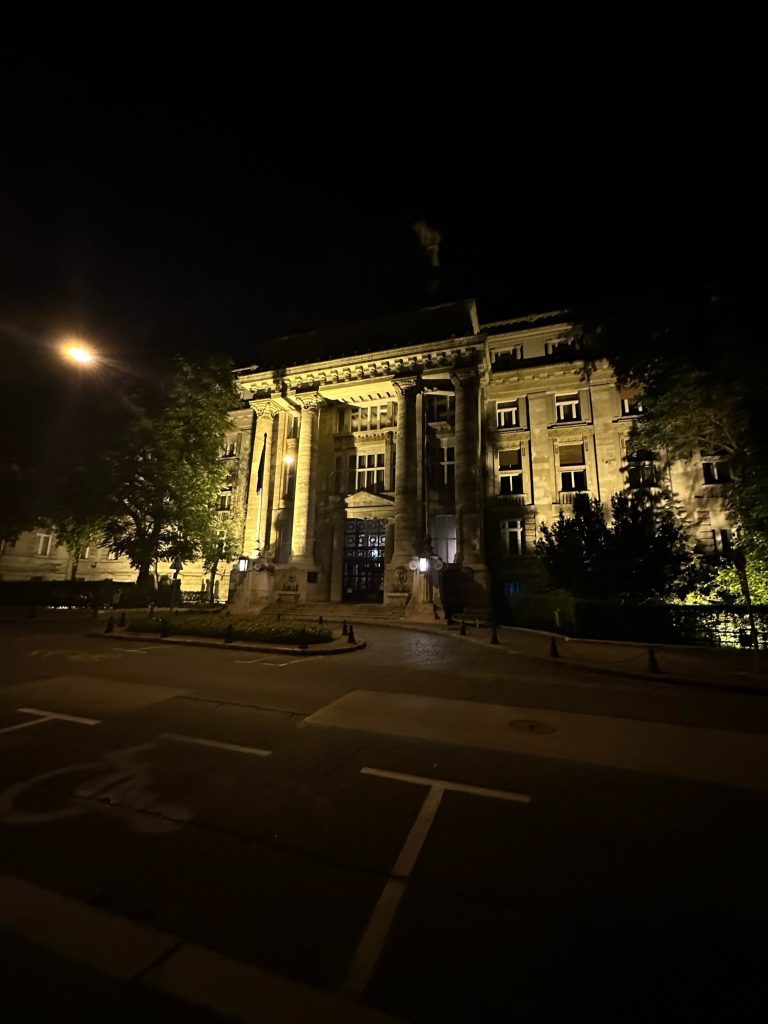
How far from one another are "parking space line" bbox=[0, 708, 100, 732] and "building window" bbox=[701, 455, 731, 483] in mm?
32416

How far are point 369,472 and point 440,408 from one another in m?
7.75

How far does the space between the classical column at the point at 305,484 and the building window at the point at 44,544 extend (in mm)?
23691

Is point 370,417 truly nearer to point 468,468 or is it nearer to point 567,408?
point 468,468

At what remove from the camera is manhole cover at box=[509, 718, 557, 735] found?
632 cm

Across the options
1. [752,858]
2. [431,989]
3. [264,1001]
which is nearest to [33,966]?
[264,1001]

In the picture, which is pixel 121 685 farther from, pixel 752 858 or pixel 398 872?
pixel 752 858

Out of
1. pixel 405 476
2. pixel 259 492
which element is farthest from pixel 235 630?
pixel 259 492

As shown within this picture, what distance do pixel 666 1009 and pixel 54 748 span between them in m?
6.40

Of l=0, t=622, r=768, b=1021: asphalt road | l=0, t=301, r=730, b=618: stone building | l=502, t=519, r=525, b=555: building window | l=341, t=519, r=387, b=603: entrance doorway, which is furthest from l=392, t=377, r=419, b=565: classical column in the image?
l=0, t=622, r=768, b=1021: asphalt road

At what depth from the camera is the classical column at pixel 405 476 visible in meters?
28.2

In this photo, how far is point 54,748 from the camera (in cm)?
527

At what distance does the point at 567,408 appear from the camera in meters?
Result: 31.3

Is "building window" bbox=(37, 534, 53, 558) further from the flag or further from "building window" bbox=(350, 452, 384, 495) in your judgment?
"building window" bbox=(350, 452, 384, 495)

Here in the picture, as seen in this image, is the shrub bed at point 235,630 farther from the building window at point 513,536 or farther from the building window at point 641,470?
the building window at point 641,470
